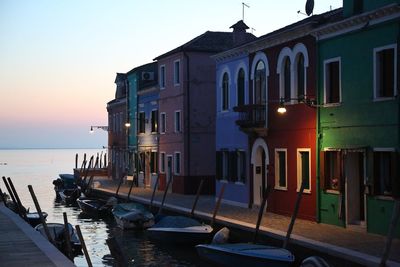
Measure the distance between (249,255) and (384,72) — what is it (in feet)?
20.0

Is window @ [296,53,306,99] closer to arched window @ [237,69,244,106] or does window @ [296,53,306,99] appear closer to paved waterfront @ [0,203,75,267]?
arched window @ [237,69,244,106]

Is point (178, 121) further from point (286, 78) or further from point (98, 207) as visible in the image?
point (286, 78)

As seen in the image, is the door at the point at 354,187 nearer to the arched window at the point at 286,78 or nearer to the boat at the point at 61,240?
the arched window at the point at 286,78

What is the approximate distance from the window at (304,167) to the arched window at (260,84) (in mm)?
3264

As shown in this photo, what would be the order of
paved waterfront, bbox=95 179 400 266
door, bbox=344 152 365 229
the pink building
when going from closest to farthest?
paved waterfront, bbox=95 179 400 266
door, bbox=344 152 365 229
the pink building

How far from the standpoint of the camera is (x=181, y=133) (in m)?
35.6

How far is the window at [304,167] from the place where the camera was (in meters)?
21.8

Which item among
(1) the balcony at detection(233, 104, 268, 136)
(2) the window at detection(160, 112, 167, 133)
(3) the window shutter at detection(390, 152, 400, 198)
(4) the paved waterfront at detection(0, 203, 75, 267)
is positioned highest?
(2) the window at detection(160, 112, 167, 133)

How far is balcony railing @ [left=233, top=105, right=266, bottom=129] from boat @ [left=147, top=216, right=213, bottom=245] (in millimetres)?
4511

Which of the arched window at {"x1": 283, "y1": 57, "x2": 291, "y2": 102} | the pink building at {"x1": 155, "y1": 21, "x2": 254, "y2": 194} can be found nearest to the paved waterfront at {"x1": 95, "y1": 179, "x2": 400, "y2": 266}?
the arched window at {"x1": 283, "y1": 57, "x2": 291, "y2": 102}

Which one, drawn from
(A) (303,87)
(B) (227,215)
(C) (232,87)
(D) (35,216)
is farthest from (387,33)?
(D) (35,216)

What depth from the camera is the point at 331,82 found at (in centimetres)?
2066

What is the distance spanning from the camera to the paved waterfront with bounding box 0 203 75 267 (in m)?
13.5

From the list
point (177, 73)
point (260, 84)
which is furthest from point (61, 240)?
point (177, 73)
